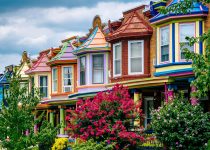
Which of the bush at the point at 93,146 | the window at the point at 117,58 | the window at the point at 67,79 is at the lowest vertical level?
the bush at the point at 93,146

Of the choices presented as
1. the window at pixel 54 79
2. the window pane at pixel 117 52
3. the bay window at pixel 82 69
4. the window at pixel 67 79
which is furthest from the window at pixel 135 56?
the window at pixel 54 79

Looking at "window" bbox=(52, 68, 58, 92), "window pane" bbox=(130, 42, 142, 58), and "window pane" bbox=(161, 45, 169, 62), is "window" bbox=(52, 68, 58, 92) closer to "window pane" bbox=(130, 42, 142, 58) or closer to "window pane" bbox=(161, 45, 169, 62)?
"window pane" bbox=(130, 42, 142, 58)

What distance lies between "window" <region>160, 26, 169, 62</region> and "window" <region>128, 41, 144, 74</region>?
290 centimetres

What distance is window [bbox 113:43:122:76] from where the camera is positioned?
35469 mm

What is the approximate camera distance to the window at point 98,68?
130 ft

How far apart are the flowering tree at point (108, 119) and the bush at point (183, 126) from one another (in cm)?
197

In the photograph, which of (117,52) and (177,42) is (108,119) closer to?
(177,42)

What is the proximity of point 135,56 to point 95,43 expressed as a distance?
20.2 feet

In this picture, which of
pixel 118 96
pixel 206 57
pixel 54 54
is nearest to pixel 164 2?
pixel 118 96

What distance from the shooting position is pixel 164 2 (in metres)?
32.4

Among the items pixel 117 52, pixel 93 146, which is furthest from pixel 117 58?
pixel 93 146

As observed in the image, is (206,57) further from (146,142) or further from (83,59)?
(83,59)

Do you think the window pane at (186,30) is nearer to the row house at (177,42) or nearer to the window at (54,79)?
the row house at (177,42)

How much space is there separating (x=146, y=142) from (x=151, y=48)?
740cm
